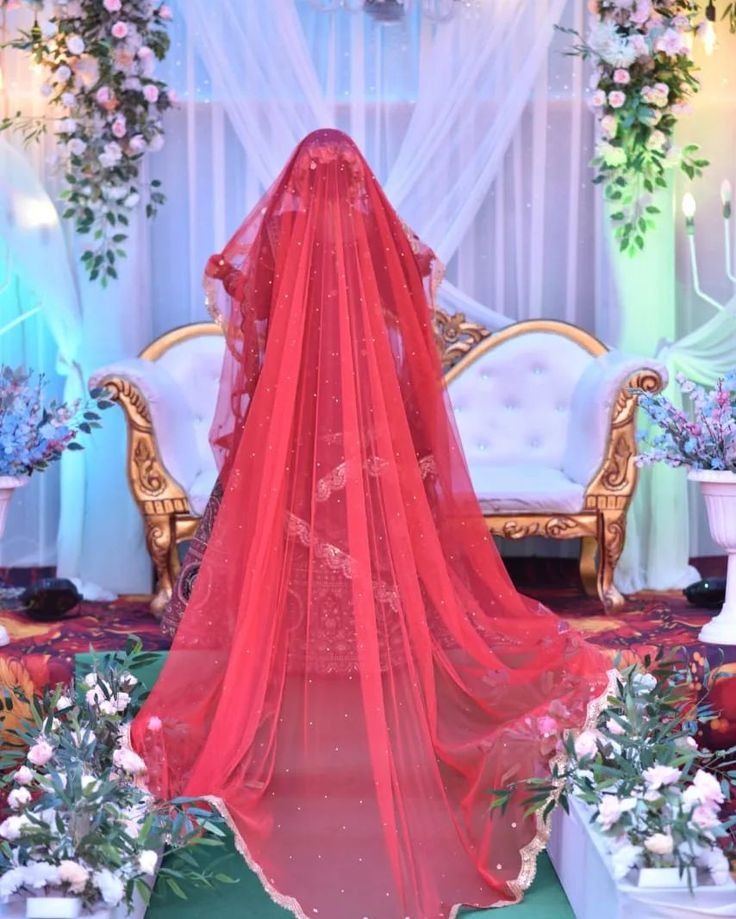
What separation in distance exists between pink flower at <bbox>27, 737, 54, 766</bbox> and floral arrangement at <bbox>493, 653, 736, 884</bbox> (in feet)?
2.87

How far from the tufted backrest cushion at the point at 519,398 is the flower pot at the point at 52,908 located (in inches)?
111

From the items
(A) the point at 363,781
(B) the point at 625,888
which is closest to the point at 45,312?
(A) the point at 363,781

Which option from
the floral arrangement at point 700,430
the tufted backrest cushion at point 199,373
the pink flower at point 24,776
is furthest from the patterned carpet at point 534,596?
the pink flower at point 24,776

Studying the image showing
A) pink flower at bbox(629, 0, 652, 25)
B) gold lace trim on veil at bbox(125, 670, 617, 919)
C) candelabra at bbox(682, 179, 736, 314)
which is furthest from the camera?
candelabra at bbox(682, 179, 736, 314)

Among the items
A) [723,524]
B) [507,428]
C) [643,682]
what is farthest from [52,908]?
[507,428]

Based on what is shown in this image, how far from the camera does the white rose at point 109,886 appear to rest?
2.18 m

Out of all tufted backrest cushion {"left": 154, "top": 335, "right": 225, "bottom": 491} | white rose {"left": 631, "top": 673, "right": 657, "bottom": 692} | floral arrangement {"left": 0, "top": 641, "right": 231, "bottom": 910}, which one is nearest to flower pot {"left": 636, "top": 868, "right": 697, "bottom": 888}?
white rose {"left": 631, "top": 673, "right": 657, "bottom": 692}

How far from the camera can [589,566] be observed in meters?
4.46

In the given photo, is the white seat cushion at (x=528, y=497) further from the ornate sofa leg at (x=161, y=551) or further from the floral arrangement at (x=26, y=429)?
the floral arrangement at (x=26, y=429)

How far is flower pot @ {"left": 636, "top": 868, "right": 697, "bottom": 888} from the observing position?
221 cm

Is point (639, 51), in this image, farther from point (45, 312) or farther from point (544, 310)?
point (45, 312)

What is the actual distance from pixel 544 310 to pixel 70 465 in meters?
1.95

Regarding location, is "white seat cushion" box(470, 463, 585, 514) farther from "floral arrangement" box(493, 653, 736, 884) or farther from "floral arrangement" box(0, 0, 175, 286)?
"floral arrangement" box(0, 0, 175, 286)

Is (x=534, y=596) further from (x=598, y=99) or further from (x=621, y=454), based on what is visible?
(x=598, y=99)
